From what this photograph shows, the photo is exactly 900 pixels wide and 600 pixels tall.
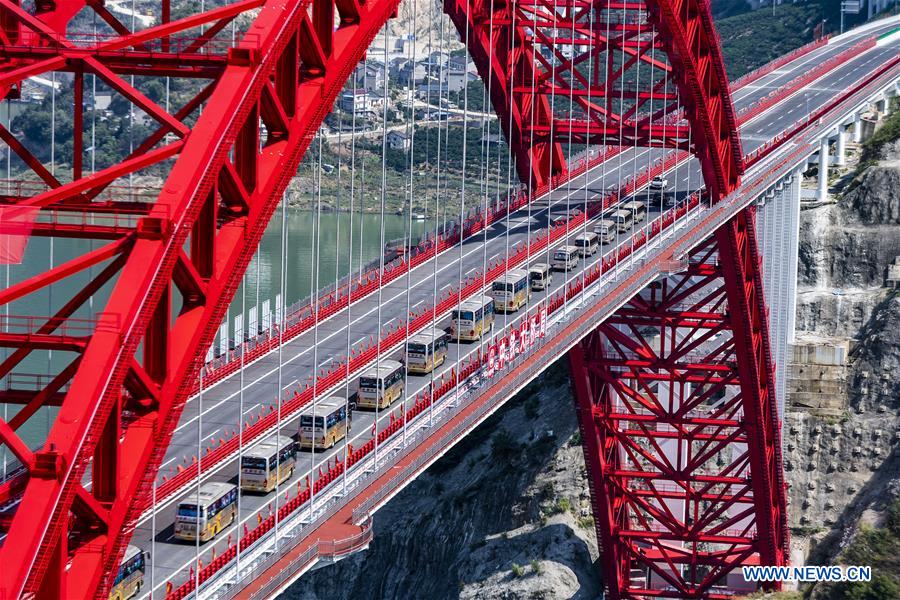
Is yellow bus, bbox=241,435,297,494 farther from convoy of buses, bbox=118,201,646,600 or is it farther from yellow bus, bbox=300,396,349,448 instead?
yellow bus, bbox=300,396,349,448

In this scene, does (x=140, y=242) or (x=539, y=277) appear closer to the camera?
(x=140, y=242)

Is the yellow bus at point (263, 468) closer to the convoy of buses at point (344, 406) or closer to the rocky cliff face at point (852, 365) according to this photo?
the convoy of buses at point (344, 406)

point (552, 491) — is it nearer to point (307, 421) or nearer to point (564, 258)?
point (564, 258)

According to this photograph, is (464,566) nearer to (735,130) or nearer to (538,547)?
(538,547)

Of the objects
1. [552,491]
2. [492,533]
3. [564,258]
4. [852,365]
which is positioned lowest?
[492,533]

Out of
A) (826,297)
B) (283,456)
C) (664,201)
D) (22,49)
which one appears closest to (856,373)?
(826,297)

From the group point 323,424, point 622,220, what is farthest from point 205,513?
point 622,220

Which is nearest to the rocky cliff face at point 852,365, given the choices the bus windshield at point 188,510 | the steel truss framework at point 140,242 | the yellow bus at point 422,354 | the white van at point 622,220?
the white van at point 622,220
